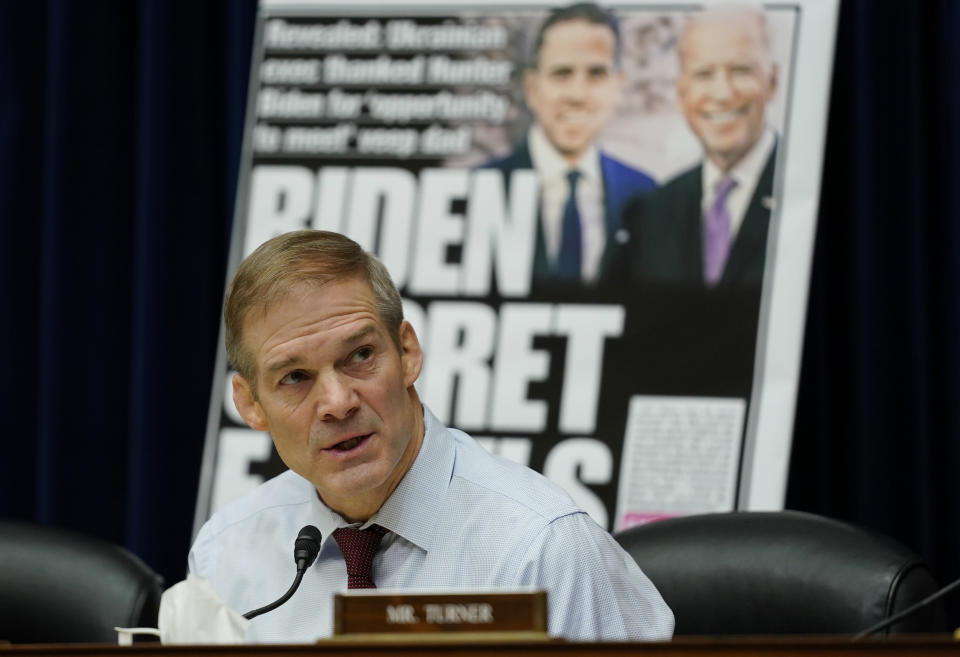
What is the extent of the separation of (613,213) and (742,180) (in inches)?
11.2

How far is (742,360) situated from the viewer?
116 inches

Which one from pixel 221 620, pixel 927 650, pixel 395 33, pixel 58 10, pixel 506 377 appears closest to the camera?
pixel 927 650

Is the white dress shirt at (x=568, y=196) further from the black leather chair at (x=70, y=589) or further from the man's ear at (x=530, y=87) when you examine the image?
the black leather chair at (x=70, y=589)

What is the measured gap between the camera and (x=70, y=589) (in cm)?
219

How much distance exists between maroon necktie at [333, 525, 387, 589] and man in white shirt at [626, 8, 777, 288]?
1.25m

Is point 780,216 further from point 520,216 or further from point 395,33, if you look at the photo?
point 395,33

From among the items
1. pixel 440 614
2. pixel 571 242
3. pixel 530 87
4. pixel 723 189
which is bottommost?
pixel 440 614

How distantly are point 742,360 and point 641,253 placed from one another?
12.6 inches

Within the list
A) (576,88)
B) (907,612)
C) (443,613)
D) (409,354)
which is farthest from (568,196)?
(443,613)

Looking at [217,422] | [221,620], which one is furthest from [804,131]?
[221,620]

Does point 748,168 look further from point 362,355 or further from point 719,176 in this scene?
point 362,355

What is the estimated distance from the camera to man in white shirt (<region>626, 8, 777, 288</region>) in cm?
299

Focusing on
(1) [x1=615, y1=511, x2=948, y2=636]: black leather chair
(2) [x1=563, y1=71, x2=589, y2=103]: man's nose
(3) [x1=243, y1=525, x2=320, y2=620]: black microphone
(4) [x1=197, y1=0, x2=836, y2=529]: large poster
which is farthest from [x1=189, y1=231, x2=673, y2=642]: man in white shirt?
(2) [x1=563, y1=71, x2=589, y2=103]: man's nose

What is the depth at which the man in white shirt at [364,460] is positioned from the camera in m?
1.89
